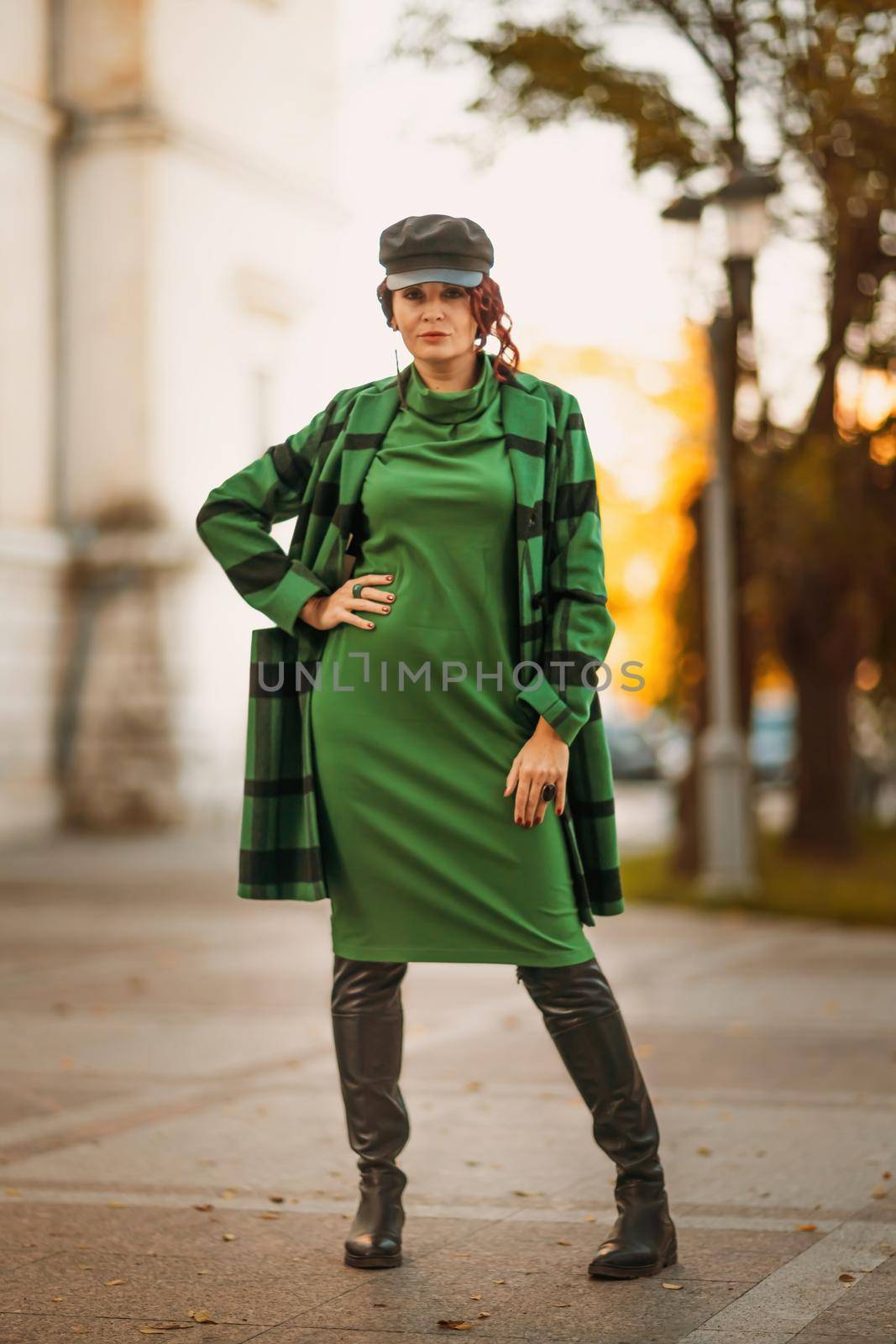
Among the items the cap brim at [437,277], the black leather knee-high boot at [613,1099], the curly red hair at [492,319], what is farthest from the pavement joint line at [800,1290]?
the cap brim at [437,277]

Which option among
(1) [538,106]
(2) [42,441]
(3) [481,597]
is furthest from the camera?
(2) [42,441]

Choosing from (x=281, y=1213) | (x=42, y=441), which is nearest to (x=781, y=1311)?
(x=281, y=1213)

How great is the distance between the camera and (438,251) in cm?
395

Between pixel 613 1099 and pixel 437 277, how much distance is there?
1603 millimetres

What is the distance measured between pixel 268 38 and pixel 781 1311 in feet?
70.1

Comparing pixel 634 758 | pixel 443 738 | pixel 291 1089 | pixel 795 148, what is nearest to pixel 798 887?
pixel 795 148

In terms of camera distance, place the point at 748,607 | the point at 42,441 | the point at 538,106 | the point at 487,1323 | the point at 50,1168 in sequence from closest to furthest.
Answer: the point at 487,1323 < the point at 50,1168 < the point at 538,106 < the point at 748,607 < the point at 42,441

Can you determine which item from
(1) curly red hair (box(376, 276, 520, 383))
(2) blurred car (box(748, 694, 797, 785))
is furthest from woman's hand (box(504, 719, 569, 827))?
→ (2) blurred car (box(748, 694, 797, 785))

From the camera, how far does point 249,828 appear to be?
4047mm

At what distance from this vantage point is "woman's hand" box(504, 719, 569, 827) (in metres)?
3.84

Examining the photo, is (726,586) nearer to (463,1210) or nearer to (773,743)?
(463,1210)

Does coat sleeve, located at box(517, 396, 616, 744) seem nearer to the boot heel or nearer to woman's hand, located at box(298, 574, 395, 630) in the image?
woman's hand, located at box(298, 574, 395, 630)

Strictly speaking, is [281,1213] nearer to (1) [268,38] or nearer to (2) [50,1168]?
(2) [50,1168]

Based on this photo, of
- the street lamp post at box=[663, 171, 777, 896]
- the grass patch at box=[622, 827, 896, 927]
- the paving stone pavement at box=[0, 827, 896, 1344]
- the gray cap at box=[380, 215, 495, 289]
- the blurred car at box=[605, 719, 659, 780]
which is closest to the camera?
the paving stone pavement at box=[0, 827, 896, 1344]
